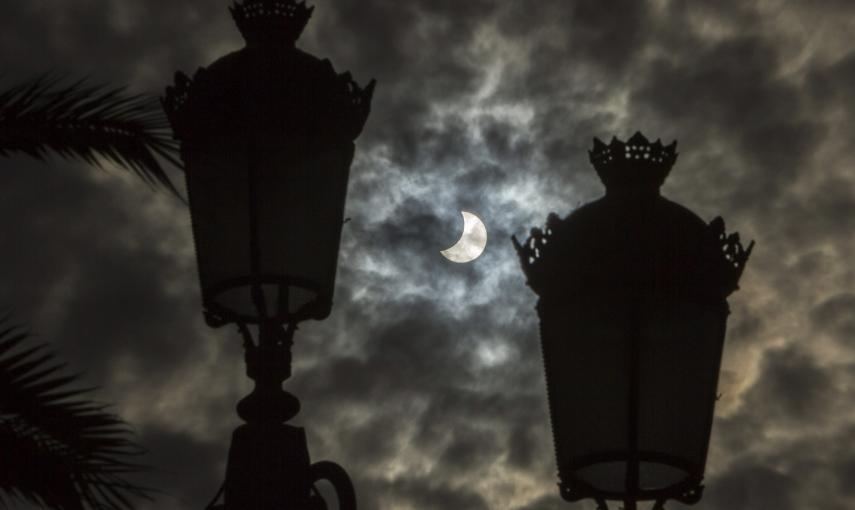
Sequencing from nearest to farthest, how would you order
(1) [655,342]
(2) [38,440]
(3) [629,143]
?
(1) [655,342] → (3) [629,143] → (2) [38,440]

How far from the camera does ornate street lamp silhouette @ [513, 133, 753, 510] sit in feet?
16.5

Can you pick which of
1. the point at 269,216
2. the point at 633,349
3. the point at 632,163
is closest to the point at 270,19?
the point at 269,216

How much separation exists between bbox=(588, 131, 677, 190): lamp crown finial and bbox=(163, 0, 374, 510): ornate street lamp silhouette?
99 centimetres

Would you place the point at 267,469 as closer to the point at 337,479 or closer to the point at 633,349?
the point at 337,479

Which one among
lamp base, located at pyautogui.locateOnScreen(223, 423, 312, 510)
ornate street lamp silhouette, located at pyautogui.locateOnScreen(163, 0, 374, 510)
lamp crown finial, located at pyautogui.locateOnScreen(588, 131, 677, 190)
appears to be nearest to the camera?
lamp base, located at pyautogui.locateOnScreen(223, 423, 312, 510)

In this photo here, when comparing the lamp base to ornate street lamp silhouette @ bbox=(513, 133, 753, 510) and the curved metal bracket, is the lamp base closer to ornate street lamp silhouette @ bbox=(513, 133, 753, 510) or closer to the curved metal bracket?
the curved metal bracket

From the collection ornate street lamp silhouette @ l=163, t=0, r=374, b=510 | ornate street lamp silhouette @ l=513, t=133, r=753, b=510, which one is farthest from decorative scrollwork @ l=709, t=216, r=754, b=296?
ornate street lamp silhouette @ l=163, t=0, r=374, b=510

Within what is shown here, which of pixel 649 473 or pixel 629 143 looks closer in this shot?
pixel 649 473

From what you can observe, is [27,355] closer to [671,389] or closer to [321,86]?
[321,86]

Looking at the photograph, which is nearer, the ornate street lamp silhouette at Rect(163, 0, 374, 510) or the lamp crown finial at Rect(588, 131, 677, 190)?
Answer: the ornate street lamp silhouette at Rect(163, 0, 374, 510)

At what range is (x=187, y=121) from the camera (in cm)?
530

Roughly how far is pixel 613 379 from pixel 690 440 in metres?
0.35

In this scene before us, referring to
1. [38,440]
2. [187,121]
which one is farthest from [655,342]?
[38,440]

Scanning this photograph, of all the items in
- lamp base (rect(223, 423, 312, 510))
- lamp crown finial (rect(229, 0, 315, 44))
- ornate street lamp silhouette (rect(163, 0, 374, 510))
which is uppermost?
lamp crown finial (rect(229, 0, 315, 44))
